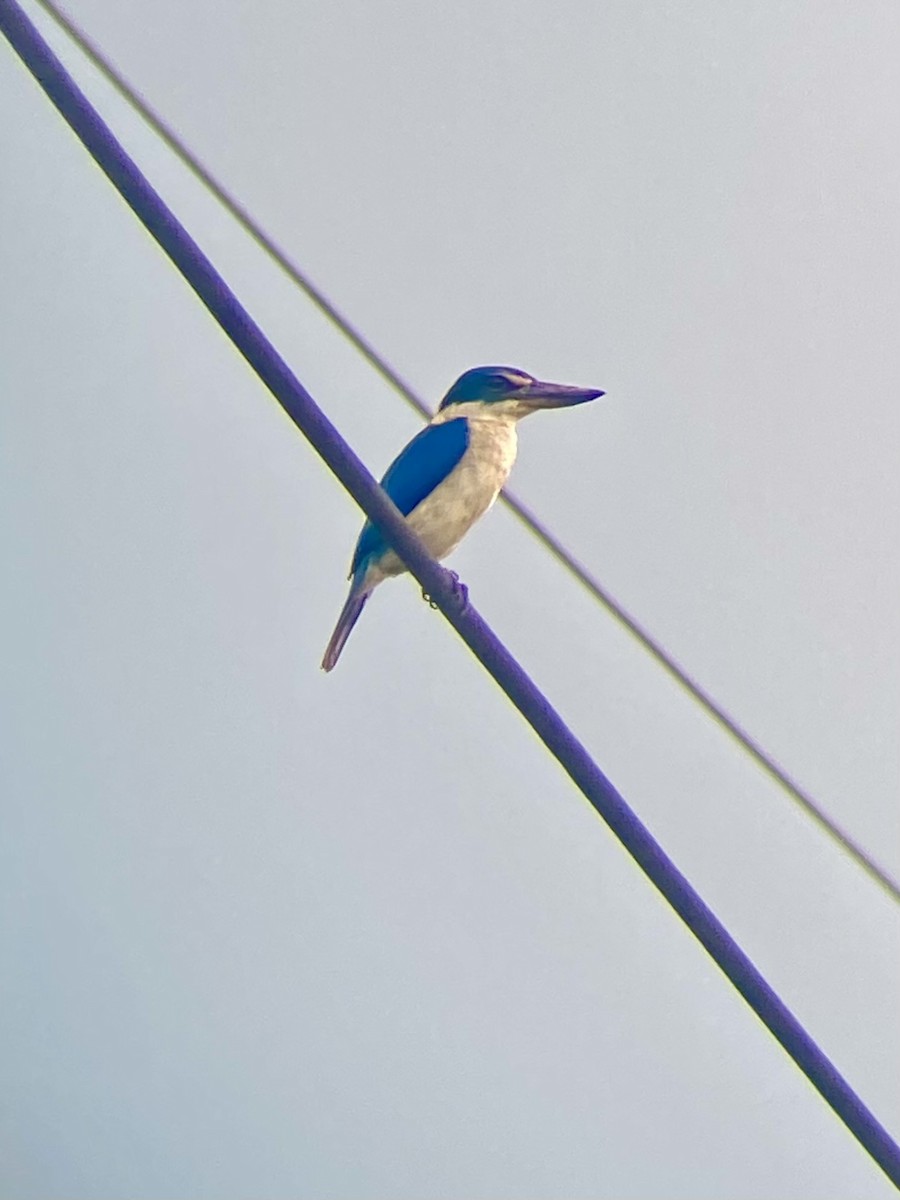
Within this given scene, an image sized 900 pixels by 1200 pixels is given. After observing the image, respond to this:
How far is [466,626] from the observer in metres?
1.78

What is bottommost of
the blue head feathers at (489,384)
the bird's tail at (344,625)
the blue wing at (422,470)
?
the bird's tail at (344,625)

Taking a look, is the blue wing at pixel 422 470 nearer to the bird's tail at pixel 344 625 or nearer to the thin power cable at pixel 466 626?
the bird's tail at pixel 344 625

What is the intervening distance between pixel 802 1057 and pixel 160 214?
110cm

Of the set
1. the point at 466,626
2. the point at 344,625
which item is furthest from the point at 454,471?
the point at 466,626

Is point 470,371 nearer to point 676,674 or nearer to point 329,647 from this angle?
point 329,647

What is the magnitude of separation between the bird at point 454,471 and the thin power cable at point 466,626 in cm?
154

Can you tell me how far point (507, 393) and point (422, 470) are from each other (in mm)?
305

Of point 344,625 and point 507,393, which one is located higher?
point 507,393

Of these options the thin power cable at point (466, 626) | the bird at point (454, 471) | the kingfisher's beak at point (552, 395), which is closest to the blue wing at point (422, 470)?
the bird at point (454, 471)

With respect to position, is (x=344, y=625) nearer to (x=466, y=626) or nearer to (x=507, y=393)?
(x=507, y=393)

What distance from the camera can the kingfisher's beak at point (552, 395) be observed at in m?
3.27

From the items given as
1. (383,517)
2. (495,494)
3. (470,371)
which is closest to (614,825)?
(383,517)

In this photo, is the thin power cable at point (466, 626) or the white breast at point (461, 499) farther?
the white breast at point (461, 499)

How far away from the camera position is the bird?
10.9ft
